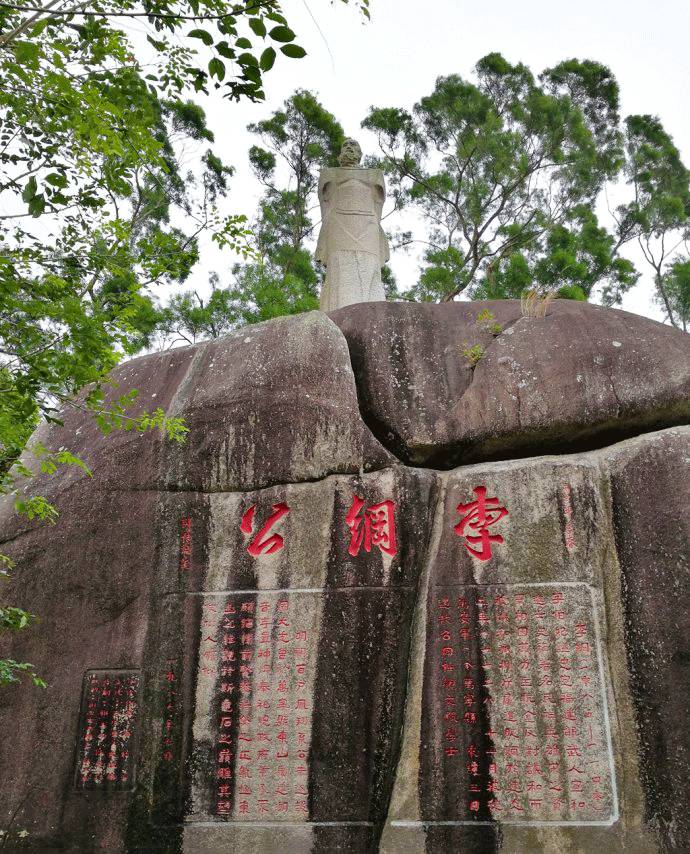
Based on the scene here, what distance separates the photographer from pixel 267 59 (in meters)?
2.28

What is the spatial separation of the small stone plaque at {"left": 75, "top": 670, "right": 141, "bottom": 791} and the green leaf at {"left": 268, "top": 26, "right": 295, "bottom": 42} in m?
3.03

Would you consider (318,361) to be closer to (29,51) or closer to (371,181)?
(29,51)

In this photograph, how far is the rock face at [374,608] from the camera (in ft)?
11.0

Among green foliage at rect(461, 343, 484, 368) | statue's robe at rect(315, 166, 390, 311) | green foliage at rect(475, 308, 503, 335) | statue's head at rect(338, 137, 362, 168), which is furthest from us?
statue's head at rect(338, 137, 362, 168)

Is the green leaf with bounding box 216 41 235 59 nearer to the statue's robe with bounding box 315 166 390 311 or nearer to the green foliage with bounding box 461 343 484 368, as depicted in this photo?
the green foliage with bounding box 461 343 484 368

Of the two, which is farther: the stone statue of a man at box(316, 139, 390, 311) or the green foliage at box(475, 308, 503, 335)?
the stone statue of a man at box(316, 139, 390, 311)

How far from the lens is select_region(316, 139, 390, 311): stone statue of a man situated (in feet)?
21.4

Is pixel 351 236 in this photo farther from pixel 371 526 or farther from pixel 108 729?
pixel 108 729

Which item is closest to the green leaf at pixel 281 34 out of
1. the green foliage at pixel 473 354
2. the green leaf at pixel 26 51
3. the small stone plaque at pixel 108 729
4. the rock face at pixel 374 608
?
the green leaf at pixel 26 51

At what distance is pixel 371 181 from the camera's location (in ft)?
22.8

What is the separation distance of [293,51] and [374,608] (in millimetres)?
2595

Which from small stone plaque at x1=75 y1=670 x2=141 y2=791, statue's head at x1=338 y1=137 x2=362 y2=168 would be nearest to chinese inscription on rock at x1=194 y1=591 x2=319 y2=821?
small stone plaque at x1=75 y1=670 x2=141 y2=791

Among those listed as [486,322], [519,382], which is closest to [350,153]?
[486,322]

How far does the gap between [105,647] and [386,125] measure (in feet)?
38.2
